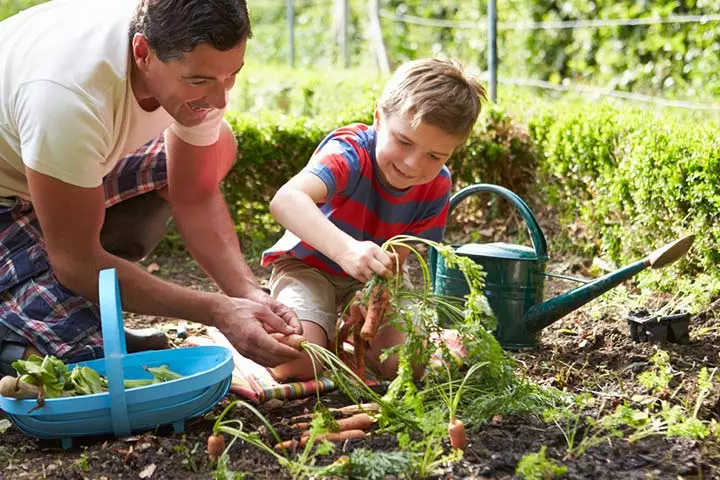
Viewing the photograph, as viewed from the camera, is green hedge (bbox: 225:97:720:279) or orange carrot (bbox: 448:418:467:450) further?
green hedge (bbox: 225:97:720:279)

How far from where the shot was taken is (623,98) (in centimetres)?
764

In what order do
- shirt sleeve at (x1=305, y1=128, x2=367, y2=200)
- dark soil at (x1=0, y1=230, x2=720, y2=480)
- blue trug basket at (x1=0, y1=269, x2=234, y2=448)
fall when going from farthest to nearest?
shirt sleeve at (x1=305, y1=128, x2=367, y2=200) < blue trug basket at (x1=0, y1=269, x2=234, y2=448) < dark soil at (x1=0, y1=230, x2=720, y2=480)

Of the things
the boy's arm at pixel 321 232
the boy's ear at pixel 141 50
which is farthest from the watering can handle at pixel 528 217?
the boy's ear at pixel 141 50

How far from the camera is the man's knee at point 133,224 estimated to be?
3.43 meters

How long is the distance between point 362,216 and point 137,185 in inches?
32.0

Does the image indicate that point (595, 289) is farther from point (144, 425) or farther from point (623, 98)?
point (623, 98)

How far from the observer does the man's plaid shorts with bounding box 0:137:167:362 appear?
2.89 m

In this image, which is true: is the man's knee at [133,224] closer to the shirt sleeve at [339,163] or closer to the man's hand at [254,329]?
the shirt sleeve at [339,163]

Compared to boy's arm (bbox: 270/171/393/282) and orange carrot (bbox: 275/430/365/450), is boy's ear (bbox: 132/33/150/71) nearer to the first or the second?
boy's arm (bbox: 270/171/393/282)

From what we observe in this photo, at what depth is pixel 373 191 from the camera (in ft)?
10.8

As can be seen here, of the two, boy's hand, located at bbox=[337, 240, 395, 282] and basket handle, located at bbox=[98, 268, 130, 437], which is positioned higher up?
boy's hand, located at bbox=[337, 240, 395, 282]

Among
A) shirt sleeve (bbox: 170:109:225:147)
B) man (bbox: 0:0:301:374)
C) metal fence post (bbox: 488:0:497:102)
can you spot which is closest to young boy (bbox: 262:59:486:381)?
man (bbox: 0:0:301:374)

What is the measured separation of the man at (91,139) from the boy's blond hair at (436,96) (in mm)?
607

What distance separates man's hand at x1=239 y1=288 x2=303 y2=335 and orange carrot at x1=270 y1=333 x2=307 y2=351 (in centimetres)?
2
